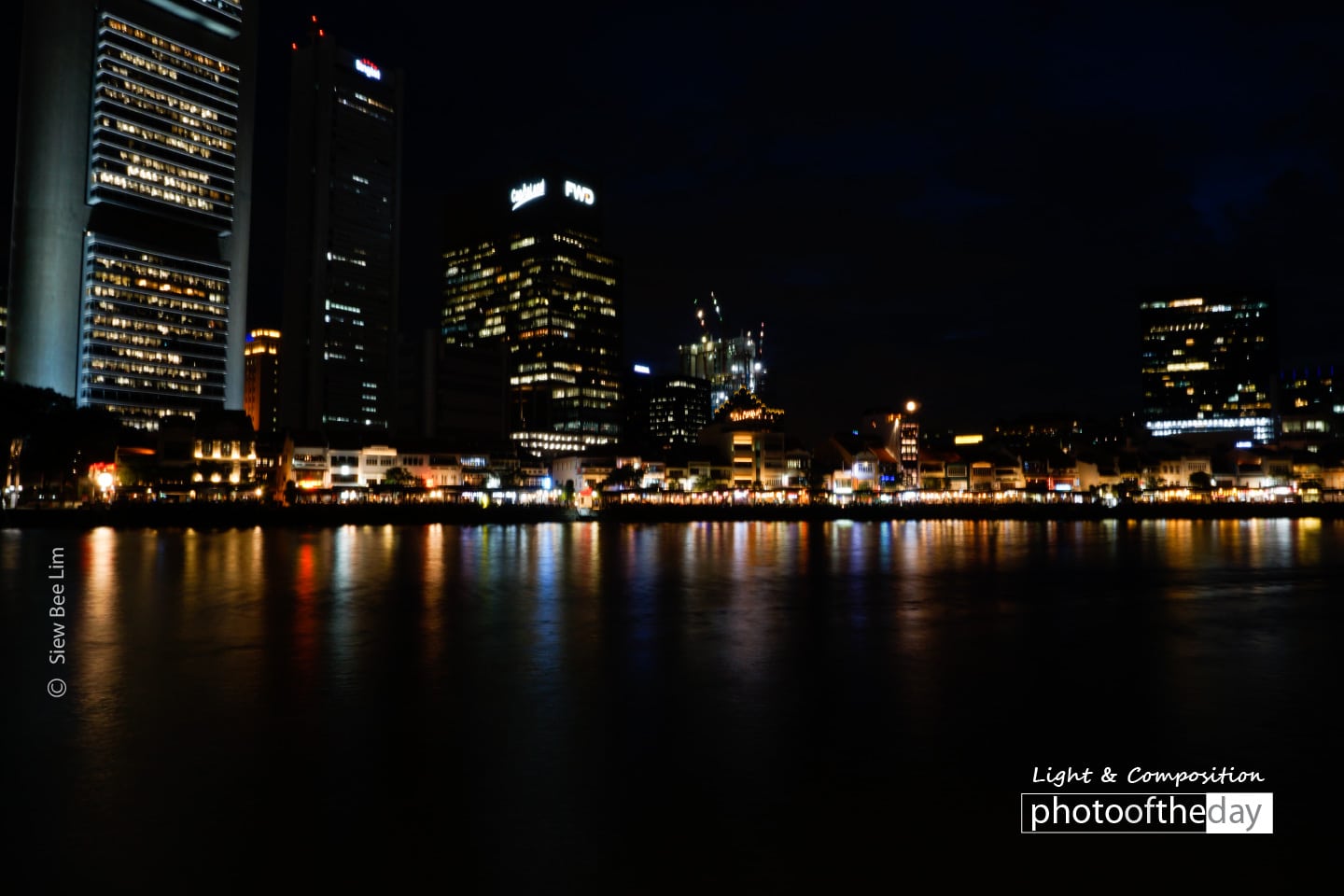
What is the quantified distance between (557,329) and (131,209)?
79023mm

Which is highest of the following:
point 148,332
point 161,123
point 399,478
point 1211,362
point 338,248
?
point 161,123

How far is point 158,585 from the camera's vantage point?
98.6ft

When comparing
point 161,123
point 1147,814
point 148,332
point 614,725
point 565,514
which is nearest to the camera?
point 1147,814

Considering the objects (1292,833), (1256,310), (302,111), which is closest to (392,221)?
(302,111)

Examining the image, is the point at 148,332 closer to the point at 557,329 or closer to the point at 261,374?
the point at 261,374

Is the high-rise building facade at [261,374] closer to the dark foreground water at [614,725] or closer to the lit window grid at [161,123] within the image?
the lit window grid at [161,123]

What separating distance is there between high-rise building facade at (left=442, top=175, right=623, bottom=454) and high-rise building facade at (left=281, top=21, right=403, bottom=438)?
1708 centimetres

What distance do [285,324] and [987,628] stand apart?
163m

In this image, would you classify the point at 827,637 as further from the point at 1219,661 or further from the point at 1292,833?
the point at 1292,833

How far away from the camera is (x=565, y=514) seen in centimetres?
9250

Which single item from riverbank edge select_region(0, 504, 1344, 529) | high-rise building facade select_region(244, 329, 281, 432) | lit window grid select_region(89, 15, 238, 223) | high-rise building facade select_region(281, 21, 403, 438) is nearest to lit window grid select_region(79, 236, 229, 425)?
lit window grid select_region(89, 15, 238, 223)

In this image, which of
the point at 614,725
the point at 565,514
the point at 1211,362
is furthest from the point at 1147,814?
the point at 1211,362

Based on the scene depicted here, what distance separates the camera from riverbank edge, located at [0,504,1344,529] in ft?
241

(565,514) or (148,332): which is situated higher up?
(148,332)
